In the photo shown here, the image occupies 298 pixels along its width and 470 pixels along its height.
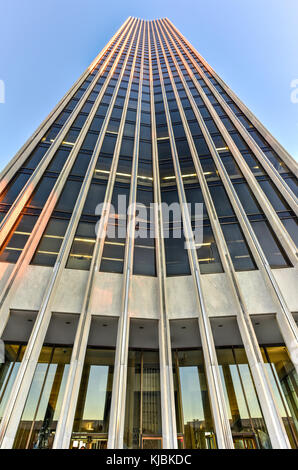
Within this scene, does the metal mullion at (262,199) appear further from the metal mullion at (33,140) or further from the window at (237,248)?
the metal mullion at (33,140)

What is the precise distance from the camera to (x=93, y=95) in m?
24.2

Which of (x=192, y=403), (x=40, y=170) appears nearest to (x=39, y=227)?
(x=40, y=170)

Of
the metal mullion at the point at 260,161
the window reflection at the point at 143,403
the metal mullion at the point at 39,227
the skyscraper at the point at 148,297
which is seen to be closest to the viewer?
the skyscraper at the point at 148,297

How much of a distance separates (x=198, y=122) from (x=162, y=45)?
3061cm

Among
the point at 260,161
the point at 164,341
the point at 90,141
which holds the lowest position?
the point at 164,341

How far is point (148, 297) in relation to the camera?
36.8 feet

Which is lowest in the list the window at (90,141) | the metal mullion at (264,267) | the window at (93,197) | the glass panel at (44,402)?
the glass panel at (44,402)

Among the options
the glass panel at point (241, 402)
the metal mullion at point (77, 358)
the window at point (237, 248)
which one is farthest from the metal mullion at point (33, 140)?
the glass panel at point (241, 402)

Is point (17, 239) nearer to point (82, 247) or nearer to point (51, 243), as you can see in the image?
point (51, 243)

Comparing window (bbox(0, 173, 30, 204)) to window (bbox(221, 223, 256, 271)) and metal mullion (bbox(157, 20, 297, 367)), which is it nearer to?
window (bbox(221, 223, 256, 271))

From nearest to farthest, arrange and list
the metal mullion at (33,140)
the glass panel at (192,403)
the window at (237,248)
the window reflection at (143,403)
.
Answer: the window reflection at (143,403) < the glass panel at (192,403) < the window at (237,248) < the metal mullion at (33,140)

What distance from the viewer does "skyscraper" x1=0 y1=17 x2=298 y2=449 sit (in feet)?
31.0

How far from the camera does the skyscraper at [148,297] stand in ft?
31.0

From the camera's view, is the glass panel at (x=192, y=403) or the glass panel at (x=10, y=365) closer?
the glass panel at (x=192, y=403)
